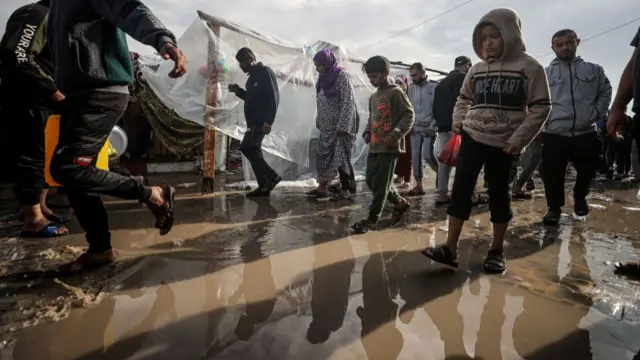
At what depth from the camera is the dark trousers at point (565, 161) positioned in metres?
3.51

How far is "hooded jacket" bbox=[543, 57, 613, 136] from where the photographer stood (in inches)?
138

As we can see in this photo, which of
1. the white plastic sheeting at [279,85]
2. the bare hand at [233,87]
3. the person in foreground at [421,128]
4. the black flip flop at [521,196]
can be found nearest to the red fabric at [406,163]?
the person in foreground at [421,128]

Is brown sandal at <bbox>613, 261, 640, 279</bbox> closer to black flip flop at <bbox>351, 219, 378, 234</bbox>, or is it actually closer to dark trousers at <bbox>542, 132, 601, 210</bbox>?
dark trousers at <bbox>542, 132, 601, 210</bbox>

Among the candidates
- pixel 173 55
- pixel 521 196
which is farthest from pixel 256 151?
pixel 521 196

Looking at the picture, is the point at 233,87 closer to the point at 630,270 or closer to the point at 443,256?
the point at 443,256

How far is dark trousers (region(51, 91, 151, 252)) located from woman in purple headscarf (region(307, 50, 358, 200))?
2.82 m

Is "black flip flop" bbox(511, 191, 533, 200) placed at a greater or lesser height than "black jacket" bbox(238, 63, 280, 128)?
lesser

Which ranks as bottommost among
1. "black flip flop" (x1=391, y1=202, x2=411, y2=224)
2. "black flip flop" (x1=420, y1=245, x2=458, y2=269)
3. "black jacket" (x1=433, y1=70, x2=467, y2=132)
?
"black flip flop" (x1=420, y1=245, x2=458, y2=269)

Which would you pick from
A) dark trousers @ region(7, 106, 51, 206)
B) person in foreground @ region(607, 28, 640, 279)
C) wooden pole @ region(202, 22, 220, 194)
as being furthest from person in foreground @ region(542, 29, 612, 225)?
dark trousers @ region(7, 106, 51, 206)

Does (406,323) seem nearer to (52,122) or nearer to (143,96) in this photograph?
(52,122)

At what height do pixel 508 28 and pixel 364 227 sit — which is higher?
pixel 508 28

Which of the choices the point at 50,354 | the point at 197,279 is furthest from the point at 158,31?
the point at 50,354

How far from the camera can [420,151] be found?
17.5 feet

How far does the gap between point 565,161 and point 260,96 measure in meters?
3.37
